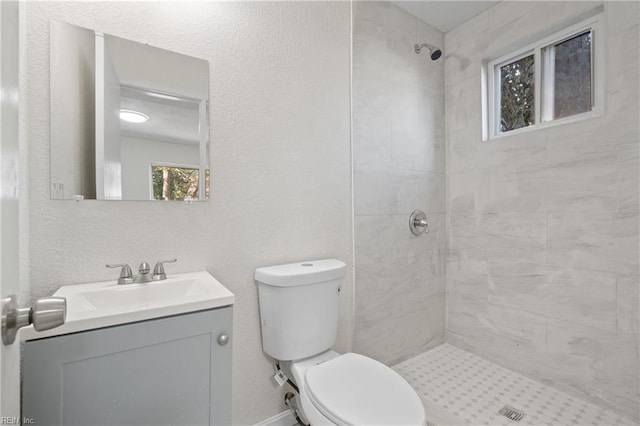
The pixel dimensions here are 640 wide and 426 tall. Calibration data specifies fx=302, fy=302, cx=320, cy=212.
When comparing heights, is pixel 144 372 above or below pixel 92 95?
below

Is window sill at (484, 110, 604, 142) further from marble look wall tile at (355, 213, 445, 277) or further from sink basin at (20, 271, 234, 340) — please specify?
sink basin at (20, 271, 234, 340)

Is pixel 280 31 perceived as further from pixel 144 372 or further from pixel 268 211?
pixel 144 372

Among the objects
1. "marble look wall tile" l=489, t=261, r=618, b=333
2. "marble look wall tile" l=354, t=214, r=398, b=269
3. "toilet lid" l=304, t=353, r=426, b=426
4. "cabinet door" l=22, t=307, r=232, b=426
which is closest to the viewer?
"cabinet door" l=22, t=307, r=232, b=426

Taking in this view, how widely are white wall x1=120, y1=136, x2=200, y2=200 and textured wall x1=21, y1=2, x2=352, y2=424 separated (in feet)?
0.20

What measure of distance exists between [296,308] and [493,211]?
1530mm

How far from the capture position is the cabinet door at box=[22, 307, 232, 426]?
0.71 meters

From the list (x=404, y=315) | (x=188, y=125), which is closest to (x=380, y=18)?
(x=188, y=125)

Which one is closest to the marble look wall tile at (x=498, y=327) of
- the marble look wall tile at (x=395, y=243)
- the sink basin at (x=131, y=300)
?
the marble look wall tile at (x=395, y=243)

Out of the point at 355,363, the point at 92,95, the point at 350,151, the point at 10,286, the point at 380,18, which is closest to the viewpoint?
the point at 10,286

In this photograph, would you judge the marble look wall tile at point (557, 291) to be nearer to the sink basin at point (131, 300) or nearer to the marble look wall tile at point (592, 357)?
the marble look wall tile at point (592, 357)

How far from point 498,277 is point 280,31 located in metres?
2.00

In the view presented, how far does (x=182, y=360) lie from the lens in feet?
2.84

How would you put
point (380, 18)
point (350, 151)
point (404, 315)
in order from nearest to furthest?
point (350, 151)
point (380, 18)
point (404, 315)

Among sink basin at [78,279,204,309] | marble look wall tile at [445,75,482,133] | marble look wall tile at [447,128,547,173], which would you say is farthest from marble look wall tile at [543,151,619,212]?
sink basin at [78,279,204,309]
